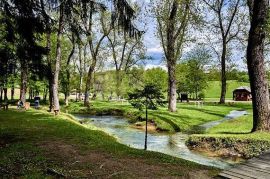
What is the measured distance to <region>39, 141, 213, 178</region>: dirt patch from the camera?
10.4 m

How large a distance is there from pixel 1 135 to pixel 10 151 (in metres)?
4.45

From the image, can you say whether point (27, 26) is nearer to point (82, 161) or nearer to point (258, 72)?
point (82, 161)

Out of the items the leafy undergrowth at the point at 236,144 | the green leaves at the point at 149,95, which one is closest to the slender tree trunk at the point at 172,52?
the leafy undergrowth at the point at 236,144

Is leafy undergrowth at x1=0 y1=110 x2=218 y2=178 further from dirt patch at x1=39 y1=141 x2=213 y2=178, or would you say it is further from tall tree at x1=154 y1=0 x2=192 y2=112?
tall tree at x1=154 y1=0 x2=192 y2=112

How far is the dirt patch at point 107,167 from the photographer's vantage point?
10.4 meters

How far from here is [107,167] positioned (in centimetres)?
1125

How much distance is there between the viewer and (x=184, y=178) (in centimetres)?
1016

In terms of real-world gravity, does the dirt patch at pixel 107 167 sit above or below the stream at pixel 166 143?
above

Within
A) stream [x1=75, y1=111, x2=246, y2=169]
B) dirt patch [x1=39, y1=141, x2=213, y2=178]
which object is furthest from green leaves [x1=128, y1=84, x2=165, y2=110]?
dirt patch [x1=39, y1=141, x2=213, y2=178]

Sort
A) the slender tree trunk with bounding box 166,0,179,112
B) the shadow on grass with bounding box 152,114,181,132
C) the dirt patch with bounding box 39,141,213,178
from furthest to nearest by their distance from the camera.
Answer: the slender tree trunk with bounding box 166,0,179,112 → the shadow on grass with bounding box 152,114,181,132 → the dirt patch with bounding box 39,141,213,178

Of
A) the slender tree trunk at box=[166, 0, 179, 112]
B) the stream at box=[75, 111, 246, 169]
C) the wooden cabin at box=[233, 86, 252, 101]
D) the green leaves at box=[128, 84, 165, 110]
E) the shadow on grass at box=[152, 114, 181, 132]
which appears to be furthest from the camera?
the wooden cabin at box=[233, 86, 252, 101]

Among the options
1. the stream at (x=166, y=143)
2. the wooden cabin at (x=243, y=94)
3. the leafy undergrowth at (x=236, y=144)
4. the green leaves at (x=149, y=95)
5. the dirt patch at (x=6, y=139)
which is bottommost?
the stream at (x=166, y=143)

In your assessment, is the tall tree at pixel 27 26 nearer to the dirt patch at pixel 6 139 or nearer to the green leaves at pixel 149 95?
the dirt patch at pixel 6 139

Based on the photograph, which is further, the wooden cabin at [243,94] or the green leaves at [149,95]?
the wooden cabin at [243,94]
